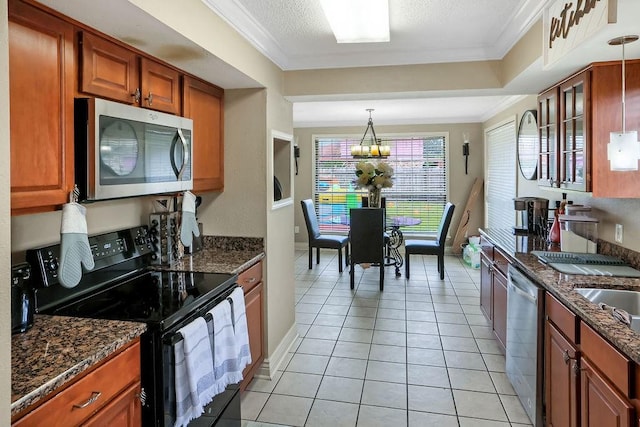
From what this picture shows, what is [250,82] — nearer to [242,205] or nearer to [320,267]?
[242,205]

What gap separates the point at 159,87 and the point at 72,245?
102 cm

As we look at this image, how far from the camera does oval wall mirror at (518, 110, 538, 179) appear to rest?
4.20 metres

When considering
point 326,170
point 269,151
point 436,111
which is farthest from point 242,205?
point 326,170

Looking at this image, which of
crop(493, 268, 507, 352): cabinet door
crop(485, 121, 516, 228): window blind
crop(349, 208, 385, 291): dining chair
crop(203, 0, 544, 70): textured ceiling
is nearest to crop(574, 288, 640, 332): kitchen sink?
crop(493, 268, 507, 352): cabinet door

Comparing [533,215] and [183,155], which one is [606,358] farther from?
[533,215]

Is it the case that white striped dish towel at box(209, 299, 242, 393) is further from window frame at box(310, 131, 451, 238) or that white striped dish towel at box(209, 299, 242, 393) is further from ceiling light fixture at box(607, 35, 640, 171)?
window frame at box(310, 131, 451, 238)

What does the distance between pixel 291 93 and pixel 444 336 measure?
7.77 feet

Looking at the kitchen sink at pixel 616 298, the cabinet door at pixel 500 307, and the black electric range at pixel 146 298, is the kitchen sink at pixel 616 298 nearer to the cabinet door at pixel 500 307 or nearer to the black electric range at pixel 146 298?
the cabinet door at pixel 500 307

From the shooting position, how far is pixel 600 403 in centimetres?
164

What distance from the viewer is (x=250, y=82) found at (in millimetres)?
2842

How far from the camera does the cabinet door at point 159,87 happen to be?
2.17 m

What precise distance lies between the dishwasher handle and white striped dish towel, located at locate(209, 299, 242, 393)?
157cm

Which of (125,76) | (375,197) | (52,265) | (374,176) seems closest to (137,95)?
(125,76)

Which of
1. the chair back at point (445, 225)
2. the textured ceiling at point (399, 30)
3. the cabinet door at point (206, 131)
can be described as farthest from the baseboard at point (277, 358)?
the chair back at point (445, 225)
